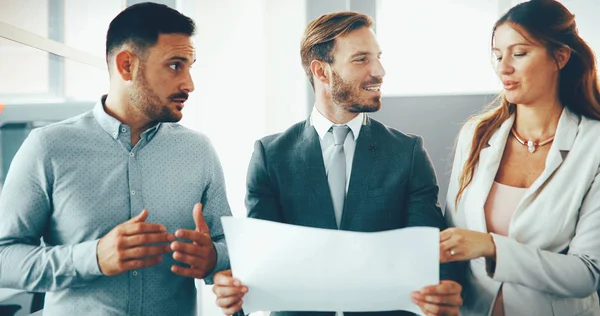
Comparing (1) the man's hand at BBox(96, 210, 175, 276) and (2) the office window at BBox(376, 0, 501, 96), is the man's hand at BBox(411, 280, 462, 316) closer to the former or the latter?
(1) the man's hand at BBox(96, 210, 175, 276)

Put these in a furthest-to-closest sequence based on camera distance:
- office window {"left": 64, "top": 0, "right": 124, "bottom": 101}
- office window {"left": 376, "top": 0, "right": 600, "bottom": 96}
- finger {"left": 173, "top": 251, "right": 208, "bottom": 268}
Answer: office window {"left": 376, "top": 0, "right": 600, "bottom": 96}, office window {"left": 64, "top": 0, "right": 124, "bottom": 101}, finger {"left": 173, "top": 251, "right": 208, "bottom": 268}

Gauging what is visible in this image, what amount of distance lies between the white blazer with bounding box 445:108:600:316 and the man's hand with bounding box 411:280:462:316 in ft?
0.65

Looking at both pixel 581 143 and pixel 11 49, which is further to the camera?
pixel 11 49

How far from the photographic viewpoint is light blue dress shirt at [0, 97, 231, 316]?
1.23 m

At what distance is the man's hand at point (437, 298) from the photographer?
1142 mm

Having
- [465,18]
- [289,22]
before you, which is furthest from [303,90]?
[465,18]

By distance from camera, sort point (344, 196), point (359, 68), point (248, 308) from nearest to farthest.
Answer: point (248, 308)
point (344, 196)
point (359, 68)

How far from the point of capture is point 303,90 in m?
2.64

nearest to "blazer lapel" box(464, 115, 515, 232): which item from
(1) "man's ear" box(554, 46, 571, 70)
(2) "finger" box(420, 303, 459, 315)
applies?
(1) "man's ear" box(554, 46, 571, 70)

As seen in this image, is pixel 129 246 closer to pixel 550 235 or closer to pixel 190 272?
pixel 190 272

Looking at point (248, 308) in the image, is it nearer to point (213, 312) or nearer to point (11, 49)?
point (11, 49)

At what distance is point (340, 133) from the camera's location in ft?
5.20

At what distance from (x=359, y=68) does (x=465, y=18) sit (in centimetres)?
115

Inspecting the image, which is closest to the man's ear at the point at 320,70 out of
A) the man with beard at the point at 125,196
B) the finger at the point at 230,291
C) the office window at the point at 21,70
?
the man with beard at the point at 125,196
